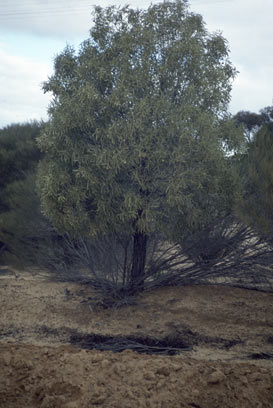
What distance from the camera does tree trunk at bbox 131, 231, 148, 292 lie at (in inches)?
343

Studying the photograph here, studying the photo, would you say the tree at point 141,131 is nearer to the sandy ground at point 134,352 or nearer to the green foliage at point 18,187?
the sandy ground at point 134,352

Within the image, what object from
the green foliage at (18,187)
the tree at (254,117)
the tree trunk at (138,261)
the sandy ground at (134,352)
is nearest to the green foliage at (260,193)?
the sandy ground at (134,352)

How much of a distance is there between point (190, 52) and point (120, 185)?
2495mm

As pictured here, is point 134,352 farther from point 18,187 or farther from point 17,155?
point 17,155

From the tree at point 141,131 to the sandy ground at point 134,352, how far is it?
1.41 metres

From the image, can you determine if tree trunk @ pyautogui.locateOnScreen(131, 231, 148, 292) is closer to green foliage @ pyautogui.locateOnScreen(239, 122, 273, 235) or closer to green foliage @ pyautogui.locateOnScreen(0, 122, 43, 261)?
green foliage @ pyautogui.locateOnScreen(239, 122, 273, 235)

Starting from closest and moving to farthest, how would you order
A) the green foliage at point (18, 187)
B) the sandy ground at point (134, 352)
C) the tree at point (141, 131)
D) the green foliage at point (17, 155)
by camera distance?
the sandy ground at point (134, 352)
the tree at point (141, 131)
the green foliage at point (18, 187)
the green foliage at point (17, 155)

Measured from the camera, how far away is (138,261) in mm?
8805

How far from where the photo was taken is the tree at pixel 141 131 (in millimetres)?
7625

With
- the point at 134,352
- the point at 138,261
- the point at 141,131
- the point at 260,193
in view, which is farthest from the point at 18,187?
the point at 134,352

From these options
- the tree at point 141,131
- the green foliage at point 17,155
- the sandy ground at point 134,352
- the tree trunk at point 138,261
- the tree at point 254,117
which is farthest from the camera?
A: the tree at point 254,117

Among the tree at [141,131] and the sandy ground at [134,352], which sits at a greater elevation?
the tree at [141,131]

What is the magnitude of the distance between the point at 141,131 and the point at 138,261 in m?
2.43

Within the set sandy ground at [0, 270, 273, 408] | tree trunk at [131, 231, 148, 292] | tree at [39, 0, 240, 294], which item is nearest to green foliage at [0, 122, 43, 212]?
sandy ground at [0, 270, 273, 408]
